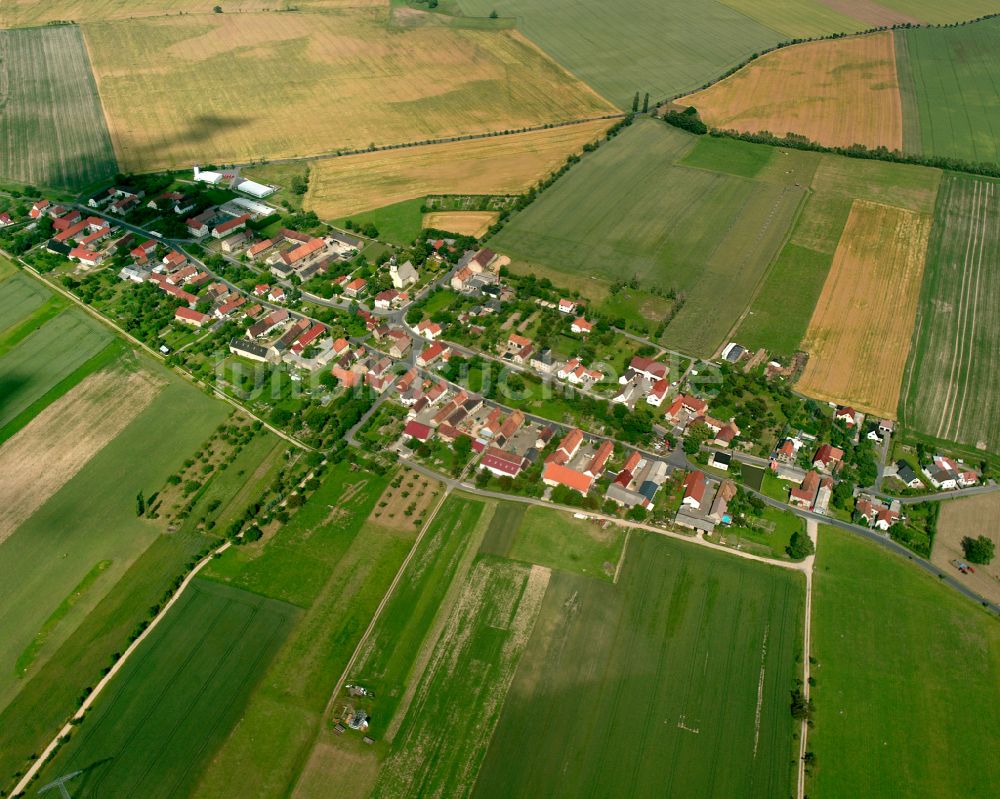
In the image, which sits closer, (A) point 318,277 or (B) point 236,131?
(A) point 318,277

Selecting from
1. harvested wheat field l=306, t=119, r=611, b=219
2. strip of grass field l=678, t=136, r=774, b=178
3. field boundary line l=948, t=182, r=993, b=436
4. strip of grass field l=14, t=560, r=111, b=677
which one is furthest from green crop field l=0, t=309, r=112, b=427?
field boundary line l=948, t=182, r=993, b=436

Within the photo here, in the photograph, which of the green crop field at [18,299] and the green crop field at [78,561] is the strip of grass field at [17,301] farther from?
the green crop field at [78,561]

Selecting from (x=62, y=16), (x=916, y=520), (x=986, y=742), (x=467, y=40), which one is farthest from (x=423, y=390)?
(x=62, y=16)

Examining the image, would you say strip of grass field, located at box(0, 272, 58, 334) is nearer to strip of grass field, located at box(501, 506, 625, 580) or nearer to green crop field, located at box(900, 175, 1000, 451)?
strip of grass field, located at box(501, 506, 625, 580)

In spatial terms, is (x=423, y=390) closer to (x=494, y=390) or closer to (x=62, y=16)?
(x=494, y=390)

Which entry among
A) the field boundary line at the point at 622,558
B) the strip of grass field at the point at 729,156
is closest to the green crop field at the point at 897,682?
the field boundary line at the point at 622,558
